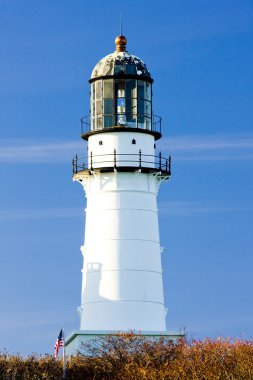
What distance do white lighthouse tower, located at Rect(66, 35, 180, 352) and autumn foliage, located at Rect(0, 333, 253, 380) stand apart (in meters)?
2.93

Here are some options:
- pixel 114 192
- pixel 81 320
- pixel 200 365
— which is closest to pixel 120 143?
pixel 114 192

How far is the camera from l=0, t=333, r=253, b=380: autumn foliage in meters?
57.4

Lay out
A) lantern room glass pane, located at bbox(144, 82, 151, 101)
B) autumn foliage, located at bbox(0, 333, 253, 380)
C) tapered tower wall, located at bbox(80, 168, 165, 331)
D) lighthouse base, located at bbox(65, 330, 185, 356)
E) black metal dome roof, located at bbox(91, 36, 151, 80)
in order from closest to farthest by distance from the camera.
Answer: autumn foliage, located at bbox(0, 333, 253, 380)
lighthouse base, located at bbox(65, 330, 185, 356)
tapered tower wall, located at bbox(80, 168, 165, 331)
black metal dome roof, located at bbox(91, 36, 151, 80)
lantern room glass pane, located at bbox(144, 82, 151, 101)

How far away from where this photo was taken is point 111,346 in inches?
2389

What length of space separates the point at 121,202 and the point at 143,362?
7710 millimetres

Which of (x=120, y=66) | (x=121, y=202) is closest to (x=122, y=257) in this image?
(x=121, y=202)

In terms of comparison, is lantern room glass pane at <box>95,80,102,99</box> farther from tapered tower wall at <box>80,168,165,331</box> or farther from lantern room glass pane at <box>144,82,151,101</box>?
tapered tower wall at <box>80,168,165,331</box>

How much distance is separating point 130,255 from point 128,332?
3.32m

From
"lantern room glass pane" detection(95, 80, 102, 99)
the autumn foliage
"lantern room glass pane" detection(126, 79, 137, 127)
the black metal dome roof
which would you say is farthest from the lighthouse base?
the black metal dome roof

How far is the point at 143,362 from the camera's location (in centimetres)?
5934

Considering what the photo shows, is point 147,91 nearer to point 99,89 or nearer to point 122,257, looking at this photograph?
point 99,89

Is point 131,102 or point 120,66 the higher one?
point 120,66

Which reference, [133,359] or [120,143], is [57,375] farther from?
[120,143]

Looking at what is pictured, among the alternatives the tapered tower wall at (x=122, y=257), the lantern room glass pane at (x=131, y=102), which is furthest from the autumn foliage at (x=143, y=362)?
the lantern room glass pane at (x=131, y=102)
